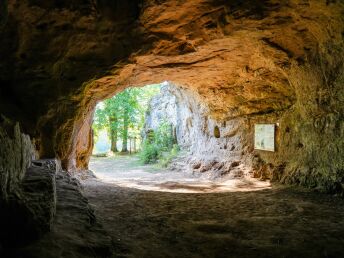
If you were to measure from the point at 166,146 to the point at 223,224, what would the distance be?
12332 mm

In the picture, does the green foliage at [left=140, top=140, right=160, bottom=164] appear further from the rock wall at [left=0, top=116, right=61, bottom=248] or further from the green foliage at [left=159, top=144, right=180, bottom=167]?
the rock wall at [left=0, top=116, right=61, bottom=248]

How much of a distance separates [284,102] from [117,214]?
5.77 meters

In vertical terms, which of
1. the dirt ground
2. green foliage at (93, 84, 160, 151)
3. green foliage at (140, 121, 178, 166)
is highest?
green foliage at (93, 84, 160, 151)

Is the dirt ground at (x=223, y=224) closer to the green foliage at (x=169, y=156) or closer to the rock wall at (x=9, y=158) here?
the rock wall at (x=9, y=158)

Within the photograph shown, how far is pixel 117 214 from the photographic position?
4.82 metres

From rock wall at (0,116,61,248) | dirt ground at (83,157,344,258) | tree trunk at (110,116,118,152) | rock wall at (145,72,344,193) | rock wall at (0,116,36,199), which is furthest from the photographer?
tree trunk at (110,116,118,152)

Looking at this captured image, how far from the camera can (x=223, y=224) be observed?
14.5ft

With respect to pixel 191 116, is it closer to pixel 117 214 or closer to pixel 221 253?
pixel 117 214

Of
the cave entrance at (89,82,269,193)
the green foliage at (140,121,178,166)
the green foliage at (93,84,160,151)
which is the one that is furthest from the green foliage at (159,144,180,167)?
the green foliage at (93,84,160,151)

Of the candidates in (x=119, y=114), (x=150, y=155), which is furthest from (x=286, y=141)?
(x=119, y=114)

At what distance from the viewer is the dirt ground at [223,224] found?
3.38 m

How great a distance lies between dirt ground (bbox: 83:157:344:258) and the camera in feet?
11.1

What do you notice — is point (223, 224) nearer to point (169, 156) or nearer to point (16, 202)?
point (16, 202)

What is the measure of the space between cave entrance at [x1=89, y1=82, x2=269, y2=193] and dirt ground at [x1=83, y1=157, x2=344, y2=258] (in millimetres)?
1784
